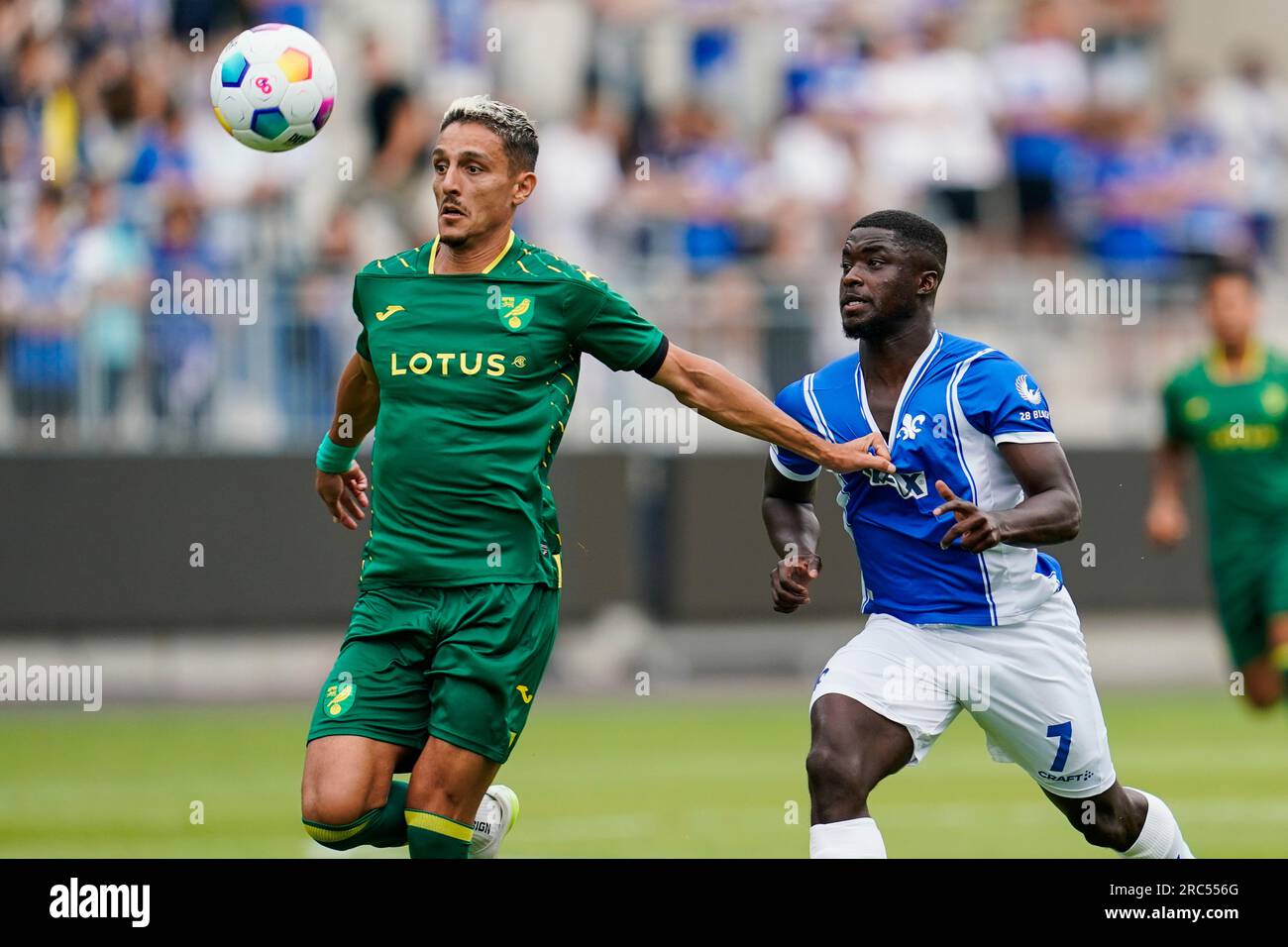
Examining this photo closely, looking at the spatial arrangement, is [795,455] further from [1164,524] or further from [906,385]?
[1164,524]

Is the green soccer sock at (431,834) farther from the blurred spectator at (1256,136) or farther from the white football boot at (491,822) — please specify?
the blurred spectator at (1256,136)

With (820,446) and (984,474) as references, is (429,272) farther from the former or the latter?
(984,474)

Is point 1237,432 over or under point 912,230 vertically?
under

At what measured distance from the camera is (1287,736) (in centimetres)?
1631

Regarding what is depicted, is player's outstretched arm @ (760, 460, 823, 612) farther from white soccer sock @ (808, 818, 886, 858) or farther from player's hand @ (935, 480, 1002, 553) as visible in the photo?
white soccer sock @ (808, 818, 886, 858)

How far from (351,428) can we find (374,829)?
158 cm

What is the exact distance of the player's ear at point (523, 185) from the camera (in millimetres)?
7891

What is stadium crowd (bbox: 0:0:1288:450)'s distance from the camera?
678 inches

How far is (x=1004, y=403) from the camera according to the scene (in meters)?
7.82

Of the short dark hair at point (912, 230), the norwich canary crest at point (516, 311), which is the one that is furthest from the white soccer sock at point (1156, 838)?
the norwich canary crest at point (516, 311)

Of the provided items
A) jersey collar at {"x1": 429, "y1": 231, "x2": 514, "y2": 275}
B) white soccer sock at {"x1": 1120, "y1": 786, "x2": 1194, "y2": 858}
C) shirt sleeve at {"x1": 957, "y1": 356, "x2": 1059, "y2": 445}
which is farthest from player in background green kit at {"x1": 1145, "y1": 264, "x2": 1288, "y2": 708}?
jersey collar at {"x1": 429, "y1": 231, "x2": 514, "y2": 275}

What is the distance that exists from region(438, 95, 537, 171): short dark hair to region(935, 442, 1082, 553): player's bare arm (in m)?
1.90

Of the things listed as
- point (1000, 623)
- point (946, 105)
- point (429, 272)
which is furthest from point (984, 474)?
point (946, 105)

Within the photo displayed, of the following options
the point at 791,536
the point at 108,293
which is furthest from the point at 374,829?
the point at 108,293
